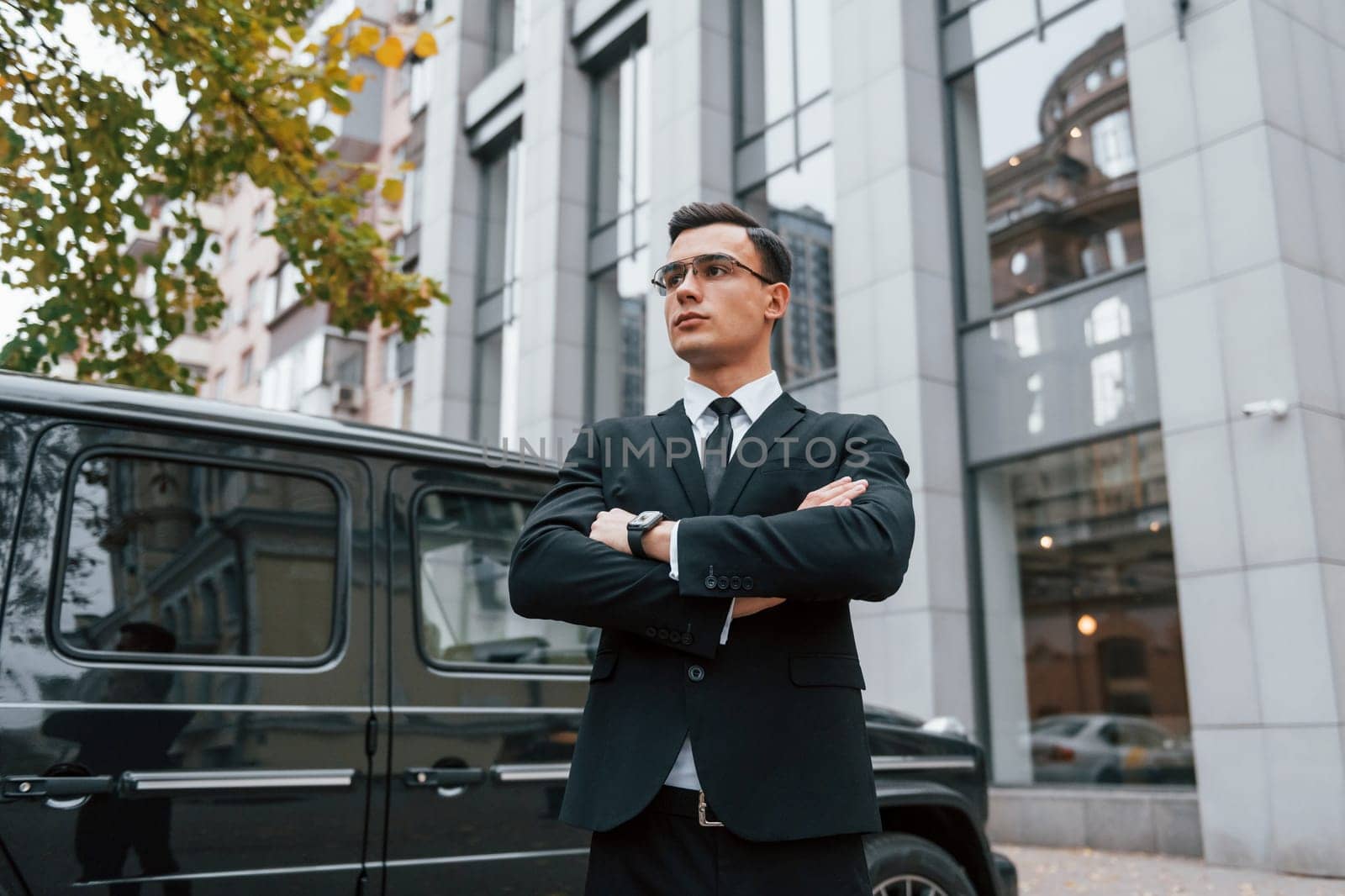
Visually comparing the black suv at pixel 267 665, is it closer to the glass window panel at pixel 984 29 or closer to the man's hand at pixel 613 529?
the man's hand at pixel 613 529

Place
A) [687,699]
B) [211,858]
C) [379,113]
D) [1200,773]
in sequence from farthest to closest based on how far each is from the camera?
[379,113]
[1200,773]
[211,858]
[687,699]

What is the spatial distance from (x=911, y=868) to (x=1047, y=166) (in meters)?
9.83

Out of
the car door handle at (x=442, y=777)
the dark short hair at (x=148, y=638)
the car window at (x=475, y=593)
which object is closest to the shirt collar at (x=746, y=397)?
the car window at (x=475, y=593)

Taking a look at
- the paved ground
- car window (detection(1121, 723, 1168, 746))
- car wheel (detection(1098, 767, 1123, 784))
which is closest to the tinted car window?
the paved ground

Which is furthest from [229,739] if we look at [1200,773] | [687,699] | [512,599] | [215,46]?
[1200,773]

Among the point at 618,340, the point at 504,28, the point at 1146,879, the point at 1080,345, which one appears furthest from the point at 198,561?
the point at 504,28

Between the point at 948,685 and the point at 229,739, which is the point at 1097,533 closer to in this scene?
the point at 948,685

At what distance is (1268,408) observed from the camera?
30.2 ft

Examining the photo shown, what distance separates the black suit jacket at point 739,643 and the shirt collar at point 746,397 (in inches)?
5.9

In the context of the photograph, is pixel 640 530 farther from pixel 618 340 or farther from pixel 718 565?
pixel 618 340

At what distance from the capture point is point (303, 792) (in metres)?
3.42

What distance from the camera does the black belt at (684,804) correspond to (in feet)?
6.84

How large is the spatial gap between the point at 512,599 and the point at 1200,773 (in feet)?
28.9

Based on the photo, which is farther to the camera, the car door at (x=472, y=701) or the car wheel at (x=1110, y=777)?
the car wheel at (x=1110, y=777)
